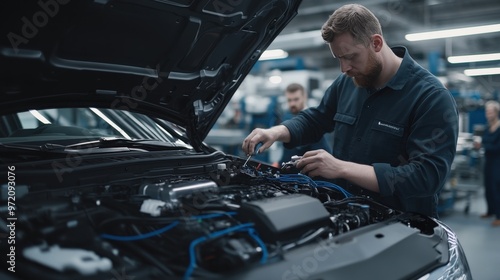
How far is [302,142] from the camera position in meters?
2.38

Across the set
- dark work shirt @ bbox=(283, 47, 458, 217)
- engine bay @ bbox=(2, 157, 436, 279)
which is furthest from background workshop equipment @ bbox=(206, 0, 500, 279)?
engine bay @ bbox=(2, 157, 436, 279)

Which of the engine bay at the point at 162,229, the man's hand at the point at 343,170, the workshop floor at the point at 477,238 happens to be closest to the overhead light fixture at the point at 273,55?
the workshop floor at the point at 477,238

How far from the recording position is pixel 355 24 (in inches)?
69.3

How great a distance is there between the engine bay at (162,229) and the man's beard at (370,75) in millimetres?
676

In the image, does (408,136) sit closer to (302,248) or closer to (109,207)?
(302,248)

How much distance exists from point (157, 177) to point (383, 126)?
3.52 ft

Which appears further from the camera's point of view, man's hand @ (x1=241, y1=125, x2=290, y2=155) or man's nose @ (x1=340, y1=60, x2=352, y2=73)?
man's hand @ (x1=241, y1=125, x2=290, y2=155)

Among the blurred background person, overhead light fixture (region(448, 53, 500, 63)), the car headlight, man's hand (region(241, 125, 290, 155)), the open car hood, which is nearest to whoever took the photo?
the car headlight

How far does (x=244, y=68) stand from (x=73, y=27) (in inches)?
37.1

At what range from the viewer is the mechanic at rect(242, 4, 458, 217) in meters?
1.71

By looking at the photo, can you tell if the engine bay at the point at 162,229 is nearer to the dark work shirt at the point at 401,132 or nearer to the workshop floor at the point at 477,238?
the dark work shirt at the point at 401,132

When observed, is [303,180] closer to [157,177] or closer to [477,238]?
[157,177]

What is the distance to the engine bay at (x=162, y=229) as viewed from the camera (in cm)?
99

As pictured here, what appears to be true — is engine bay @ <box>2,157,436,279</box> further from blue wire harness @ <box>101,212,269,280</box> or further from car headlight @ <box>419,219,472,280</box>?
car headlight @ <box>419,219,472,280</box>
